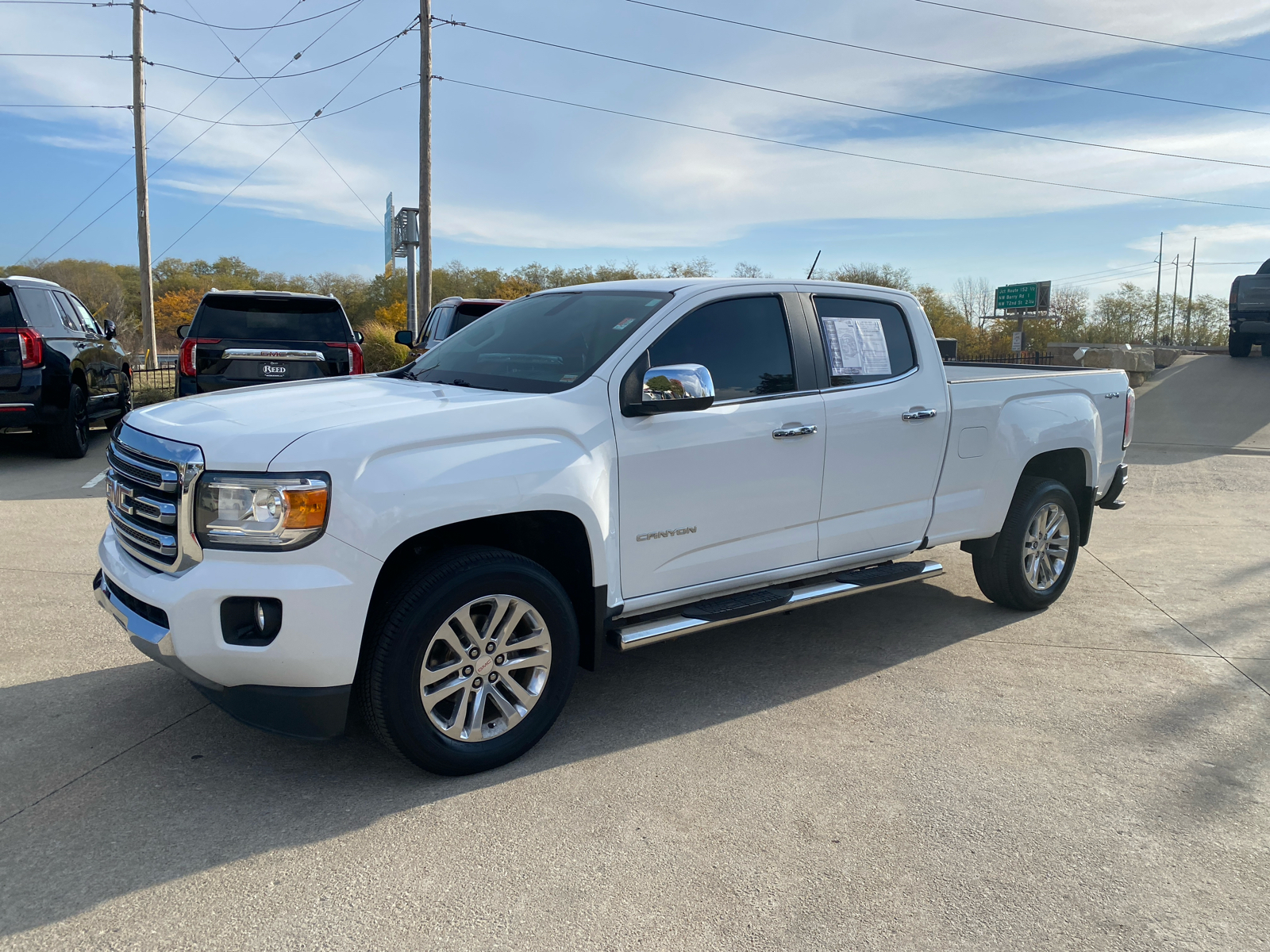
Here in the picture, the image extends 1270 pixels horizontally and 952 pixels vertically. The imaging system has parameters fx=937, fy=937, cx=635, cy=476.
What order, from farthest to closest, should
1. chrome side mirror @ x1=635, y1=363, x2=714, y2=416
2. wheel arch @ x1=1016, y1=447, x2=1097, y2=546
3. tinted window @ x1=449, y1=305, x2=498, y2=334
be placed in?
1. tinted window @ x1=449, y1=305, x2=498, y2=334
2. wheel arch @ x1=1016, y1=447, x2=1097, y2=546
3. chrome side mirror @ x1=635, y1=363, x2=714, y2=416

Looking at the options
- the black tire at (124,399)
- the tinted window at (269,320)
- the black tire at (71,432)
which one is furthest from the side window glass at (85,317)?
the tinted window at (269,320)

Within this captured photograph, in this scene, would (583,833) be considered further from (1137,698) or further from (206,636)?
(1137,698)

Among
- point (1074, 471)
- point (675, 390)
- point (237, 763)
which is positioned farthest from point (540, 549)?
point (1074, 471)

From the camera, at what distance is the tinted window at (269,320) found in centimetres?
1020

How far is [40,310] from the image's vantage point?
34.3 ft

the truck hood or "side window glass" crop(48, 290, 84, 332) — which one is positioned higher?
"side window glass" crop(48, 290, 84, 332)

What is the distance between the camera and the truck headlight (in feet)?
10.2

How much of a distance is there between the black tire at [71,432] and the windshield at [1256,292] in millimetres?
22935

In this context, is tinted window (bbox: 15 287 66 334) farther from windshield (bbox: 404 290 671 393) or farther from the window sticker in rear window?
the window sticker in rear window

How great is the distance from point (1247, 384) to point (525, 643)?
2048cm

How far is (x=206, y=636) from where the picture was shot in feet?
10.3

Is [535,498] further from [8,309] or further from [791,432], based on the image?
[8,309]

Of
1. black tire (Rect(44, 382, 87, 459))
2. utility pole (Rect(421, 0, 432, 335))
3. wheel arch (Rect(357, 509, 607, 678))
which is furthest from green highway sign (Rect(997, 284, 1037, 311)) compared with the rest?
wheel arch (Rect(357, 509, 607, 678))

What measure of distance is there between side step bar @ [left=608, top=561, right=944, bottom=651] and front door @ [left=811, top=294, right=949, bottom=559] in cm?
14
